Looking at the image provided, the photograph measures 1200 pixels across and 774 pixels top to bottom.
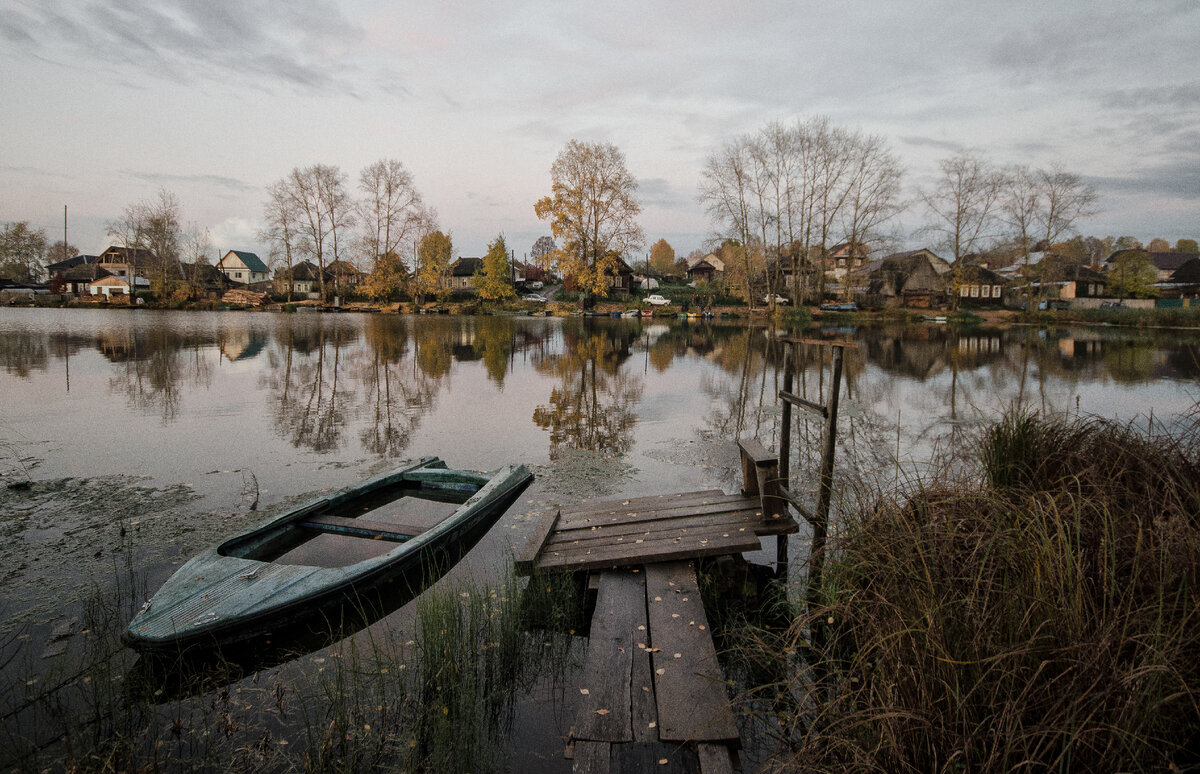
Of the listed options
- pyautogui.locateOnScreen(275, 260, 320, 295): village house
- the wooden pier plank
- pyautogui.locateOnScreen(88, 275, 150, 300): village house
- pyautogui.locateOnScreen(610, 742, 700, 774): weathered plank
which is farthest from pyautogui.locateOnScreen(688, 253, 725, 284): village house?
pyautogui.locateOnScreen(610, 742, 700, 774): weathered plank

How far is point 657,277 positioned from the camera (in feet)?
322

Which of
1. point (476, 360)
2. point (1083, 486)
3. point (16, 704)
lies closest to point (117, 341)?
point (476, 360)

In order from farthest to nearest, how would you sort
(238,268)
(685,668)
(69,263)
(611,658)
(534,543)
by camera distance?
1. (238,268)
2. (69,263)
3. (534,543)
4. (611,658)
5. (685,668)

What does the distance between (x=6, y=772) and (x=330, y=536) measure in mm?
3546

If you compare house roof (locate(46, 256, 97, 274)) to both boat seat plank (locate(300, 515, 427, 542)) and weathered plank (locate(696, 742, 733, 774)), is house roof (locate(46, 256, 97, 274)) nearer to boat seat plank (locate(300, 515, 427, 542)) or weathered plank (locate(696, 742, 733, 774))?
boat seat plank (locate(300, 515, 427, 542))

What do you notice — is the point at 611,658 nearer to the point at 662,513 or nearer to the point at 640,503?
the point at 662,513

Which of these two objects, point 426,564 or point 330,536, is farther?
point 330,536

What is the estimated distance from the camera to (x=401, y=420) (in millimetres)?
12258

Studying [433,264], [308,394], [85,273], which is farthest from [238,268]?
[308,394]

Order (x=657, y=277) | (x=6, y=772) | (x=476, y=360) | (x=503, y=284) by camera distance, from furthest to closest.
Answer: (x=657, y=277) → (x=503, y=284) → (x=476, y=360) → (x=6, y=772)

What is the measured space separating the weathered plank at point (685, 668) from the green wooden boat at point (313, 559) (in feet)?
7.59

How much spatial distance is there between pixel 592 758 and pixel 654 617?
1.46 m

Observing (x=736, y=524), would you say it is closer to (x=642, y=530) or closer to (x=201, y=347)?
(x=642, y=530)

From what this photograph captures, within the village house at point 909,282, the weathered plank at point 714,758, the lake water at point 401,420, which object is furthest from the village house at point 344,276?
the weathered plank at point 714,758
